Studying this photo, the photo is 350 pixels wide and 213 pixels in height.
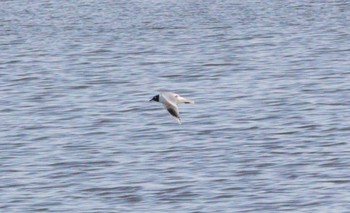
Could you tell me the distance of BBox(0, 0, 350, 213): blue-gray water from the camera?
22.1 metres

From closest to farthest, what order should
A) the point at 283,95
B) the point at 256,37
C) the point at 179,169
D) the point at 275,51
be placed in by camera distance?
the point at 179,169 < the point at 283,95 < the point at 275,51 < the point at 256,37

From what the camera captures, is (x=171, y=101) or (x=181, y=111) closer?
(x=171, y=101)

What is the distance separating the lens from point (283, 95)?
102ft

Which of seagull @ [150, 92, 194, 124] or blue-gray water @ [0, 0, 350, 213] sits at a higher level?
seagull @ [150, 92, 194, 124]

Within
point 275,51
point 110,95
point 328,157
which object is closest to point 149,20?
point 275,51

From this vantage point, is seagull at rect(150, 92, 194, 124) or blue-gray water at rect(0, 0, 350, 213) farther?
blue-gray water at rect(0, 0, 350, 213)

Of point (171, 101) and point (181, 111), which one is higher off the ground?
point (171, 101)

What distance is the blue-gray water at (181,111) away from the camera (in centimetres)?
2209

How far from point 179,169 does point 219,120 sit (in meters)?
4.76

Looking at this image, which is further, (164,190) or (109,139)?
(109,139)

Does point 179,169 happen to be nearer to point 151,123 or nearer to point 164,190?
point 164,190

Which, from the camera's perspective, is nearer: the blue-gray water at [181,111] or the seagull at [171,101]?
the seagull at [171,101]

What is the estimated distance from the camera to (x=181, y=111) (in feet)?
101

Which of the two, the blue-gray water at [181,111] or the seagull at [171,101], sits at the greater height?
the seagull at [171,101]
